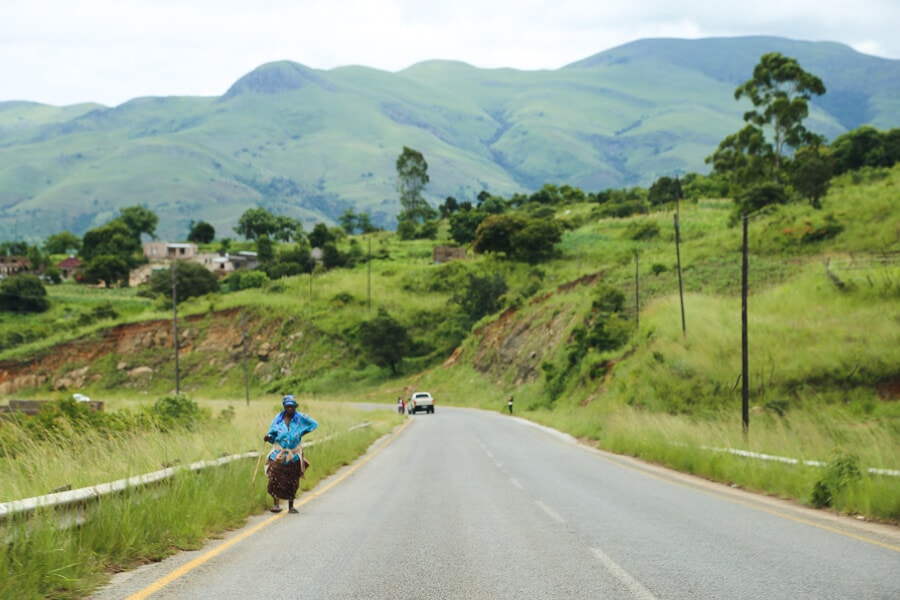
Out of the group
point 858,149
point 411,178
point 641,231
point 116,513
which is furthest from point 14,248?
point 116,513

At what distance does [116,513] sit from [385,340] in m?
67.4

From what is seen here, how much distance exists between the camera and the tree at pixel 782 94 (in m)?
75.1

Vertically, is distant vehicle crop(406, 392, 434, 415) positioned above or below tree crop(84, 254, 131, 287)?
below

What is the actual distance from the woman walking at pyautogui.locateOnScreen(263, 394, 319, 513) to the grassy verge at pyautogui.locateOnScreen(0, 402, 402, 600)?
1.58ft

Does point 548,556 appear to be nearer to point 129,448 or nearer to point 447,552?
point 447,552

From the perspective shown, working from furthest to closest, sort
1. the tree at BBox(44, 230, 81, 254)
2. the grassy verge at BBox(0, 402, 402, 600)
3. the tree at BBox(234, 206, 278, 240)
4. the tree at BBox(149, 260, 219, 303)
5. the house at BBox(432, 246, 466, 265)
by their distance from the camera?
the tree at BBox(234, 206, 278, 240), the tree at BBox(44, 230, 81, 254), the house at BBox(432, 246, 466, 265), the tree at BBox(149, 260, 219, 303), the grassy verge at BBox(0, 402, 402, 600)

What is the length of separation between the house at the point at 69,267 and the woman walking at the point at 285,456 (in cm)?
12926

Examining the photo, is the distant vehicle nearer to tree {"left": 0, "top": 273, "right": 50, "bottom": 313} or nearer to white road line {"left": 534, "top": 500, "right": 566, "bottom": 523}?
white road line {"left": 534, "top": 500, "right": 566, "bottom": 523}

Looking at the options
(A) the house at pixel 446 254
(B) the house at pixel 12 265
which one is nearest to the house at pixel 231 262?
(B) the house at pixel 12 265

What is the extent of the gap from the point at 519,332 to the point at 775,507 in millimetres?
54342

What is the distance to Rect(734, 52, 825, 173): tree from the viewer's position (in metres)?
75.1

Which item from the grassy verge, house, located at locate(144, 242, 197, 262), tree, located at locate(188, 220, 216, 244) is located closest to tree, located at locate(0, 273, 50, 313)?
house, located at locate(144, 242, 197, 262)

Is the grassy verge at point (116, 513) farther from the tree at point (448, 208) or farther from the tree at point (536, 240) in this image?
the tree at point (448, 208)

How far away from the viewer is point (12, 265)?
13538cm
